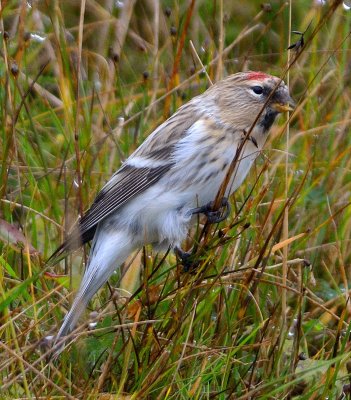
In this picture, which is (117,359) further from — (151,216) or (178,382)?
(151,216)

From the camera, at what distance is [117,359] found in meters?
3.22

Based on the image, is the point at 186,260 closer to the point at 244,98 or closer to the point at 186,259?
the point at 186,259

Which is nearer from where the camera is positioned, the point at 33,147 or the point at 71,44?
the point at 33,147

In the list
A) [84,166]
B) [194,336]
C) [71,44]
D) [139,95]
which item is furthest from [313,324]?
[71,44]

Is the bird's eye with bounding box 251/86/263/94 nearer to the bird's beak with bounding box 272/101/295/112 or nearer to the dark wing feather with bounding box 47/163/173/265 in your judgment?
the bird's beak with bounding box 272/101/295/112

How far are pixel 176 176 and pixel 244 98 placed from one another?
0.42 meters

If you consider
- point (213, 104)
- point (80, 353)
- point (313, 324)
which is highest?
point (213, 104)

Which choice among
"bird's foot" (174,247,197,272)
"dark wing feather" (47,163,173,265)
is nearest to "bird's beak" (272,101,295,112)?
"dark wing feather" (47,163,173,265)

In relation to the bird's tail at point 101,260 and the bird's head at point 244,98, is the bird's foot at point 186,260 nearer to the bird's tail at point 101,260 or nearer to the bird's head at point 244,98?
the bird's tail at point 101,260

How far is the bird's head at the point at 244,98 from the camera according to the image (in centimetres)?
379

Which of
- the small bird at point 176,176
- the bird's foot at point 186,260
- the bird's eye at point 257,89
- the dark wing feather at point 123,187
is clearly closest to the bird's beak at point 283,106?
the small bird at point 176,176

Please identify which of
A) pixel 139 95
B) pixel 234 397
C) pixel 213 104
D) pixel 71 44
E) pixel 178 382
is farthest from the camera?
pixel 71 44

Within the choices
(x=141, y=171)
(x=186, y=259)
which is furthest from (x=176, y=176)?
(x=186, y=259)

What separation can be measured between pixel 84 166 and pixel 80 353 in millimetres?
1035
